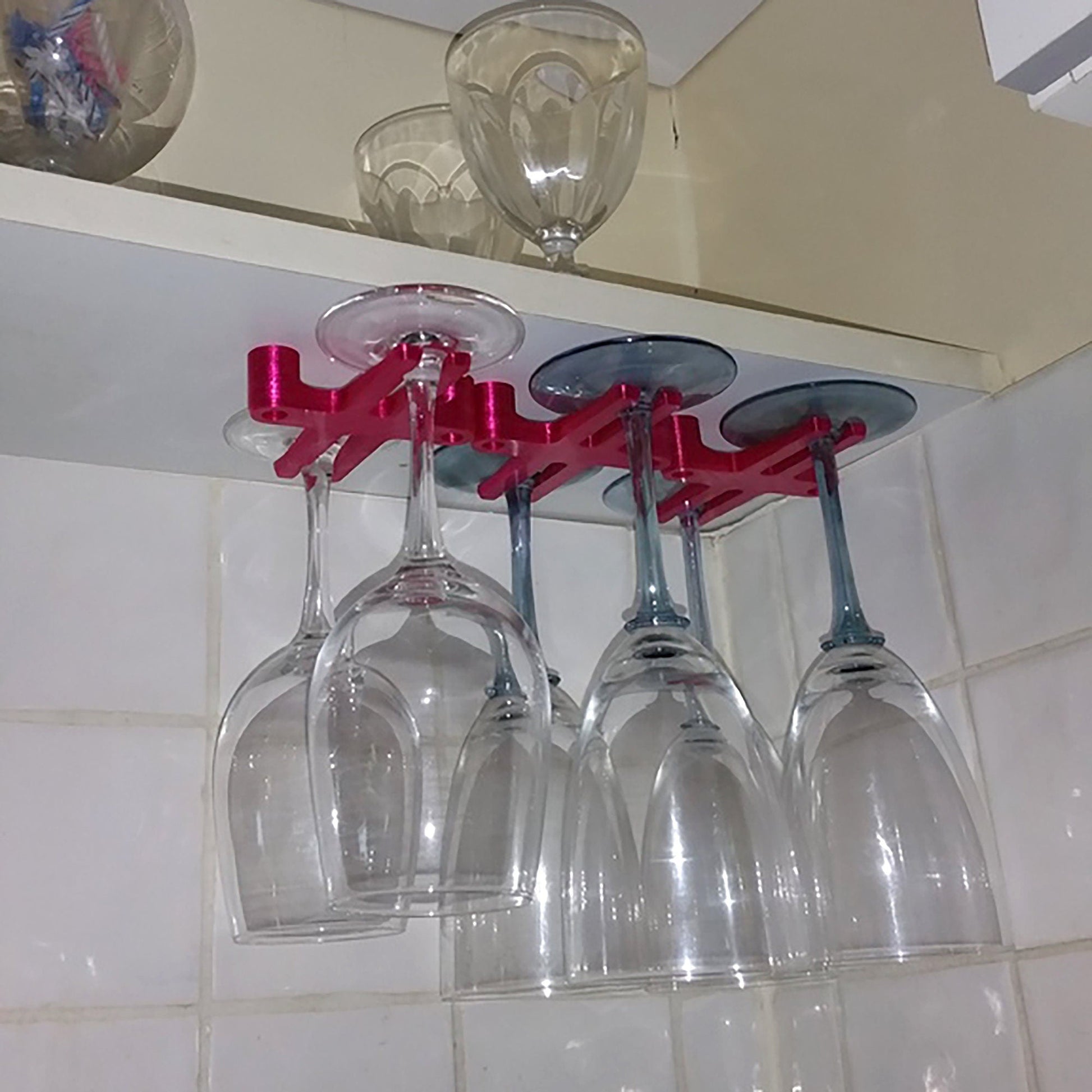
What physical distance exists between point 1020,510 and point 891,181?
244mm

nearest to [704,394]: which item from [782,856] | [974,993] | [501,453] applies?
[501,453]

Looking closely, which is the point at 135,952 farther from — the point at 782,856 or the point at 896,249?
the point at 896,249

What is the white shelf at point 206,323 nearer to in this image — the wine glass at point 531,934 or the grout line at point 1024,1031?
the wine glass at point 531,934

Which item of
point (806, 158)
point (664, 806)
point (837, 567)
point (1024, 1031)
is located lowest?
point (1024, 1031)

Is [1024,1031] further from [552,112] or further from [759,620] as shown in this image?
[552,112]

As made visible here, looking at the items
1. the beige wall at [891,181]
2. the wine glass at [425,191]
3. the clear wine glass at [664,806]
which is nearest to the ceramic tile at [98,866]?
the clear wine glass at [664,806]

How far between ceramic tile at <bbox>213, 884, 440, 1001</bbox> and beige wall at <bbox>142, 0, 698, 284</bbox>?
1.39 ft

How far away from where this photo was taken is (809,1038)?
32.4 inches

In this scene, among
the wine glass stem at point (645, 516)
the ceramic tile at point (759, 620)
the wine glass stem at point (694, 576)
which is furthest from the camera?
the ceramic tile at point (759, 620)

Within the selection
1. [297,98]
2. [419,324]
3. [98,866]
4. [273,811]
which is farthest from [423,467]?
[297,98]

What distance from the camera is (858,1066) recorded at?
0.79 metres

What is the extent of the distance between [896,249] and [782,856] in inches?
15.5

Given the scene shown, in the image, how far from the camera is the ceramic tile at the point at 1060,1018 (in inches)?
25.9

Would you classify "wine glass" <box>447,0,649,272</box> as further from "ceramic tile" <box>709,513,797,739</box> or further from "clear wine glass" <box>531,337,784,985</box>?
"ceramic tile" <box>709,513,797,739</box>
